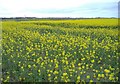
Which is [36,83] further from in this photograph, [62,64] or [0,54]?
[0,54]

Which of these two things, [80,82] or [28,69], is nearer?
[80,82]

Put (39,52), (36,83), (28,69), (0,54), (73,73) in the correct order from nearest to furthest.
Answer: (36,83)
(73,73)
(28,69)
(0,54)
(39,52)

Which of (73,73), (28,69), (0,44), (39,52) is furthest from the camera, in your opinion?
(0,44)

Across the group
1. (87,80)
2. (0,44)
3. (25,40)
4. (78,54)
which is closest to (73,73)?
(87,80)

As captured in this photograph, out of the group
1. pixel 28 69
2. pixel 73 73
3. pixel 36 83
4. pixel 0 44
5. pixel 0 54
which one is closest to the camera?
pixel 36 83

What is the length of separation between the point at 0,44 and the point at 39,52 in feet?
7.18

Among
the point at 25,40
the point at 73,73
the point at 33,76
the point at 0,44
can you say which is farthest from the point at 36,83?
the point at 25,40

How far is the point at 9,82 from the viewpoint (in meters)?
8.48

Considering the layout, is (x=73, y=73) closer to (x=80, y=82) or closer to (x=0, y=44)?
(x=80, y=82)

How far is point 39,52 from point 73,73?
3793 millimetres

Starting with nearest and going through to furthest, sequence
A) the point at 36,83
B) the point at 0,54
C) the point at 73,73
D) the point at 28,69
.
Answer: the point at 36,83 < the point at 73,73 < the point at 28,69 < the point at 0,54

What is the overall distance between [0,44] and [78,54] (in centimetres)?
389

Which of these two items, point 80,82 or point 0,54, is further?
point 0,54

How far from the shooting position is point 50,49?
1236 cm
